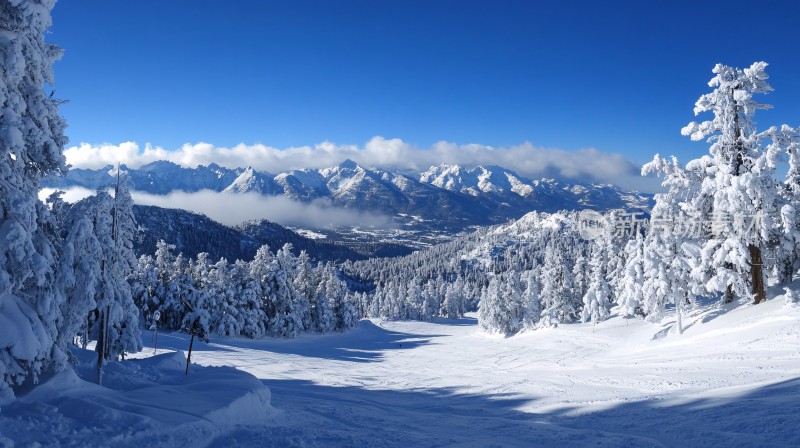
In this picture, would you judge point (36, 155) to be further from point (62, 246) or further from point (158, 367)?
point (158, 367)

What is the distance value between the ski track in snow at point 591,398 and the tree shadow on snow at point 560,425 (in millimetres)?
38

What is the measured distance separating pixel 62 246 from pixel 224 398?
6.89 metres

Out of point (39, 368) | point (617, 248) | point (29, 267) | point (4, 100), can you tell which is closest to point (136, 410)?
point (39, 368)

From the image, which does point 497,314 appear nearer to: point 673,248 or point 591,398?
point 673,248

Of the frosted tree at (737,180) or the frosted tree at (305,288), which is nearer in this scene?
the frosted tree at (737,180)

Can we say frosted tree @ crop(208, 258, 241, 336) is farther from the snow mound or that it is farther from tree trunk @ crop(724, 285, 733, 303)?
tree trunk @ crop(724, 285, 733, 303)

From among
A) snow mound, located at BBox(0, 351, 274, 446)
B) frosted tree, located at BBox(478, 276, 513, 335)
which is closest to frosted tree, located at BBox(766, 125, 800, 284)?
snow mound, located at BBox(0, 351, 274, 446)

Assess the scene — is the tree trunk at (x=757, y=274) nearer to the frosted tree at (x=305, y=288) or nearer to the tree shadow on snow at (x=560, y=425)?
the tree shadow on snow at (x=560, y=425)

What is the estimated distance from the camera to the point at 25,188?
40.7 ft

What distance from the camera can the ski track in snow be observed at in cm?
1226

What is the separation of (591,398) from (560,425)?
5.37m

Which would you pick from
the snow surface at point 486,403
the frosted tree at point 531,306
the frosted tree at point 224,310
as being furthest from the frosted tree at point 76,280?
the frosted tree at point 531,306

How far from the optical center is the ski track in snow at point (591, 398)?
483 inches

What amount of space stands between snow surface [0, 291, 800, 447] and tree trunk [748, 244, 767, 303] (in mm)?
641
